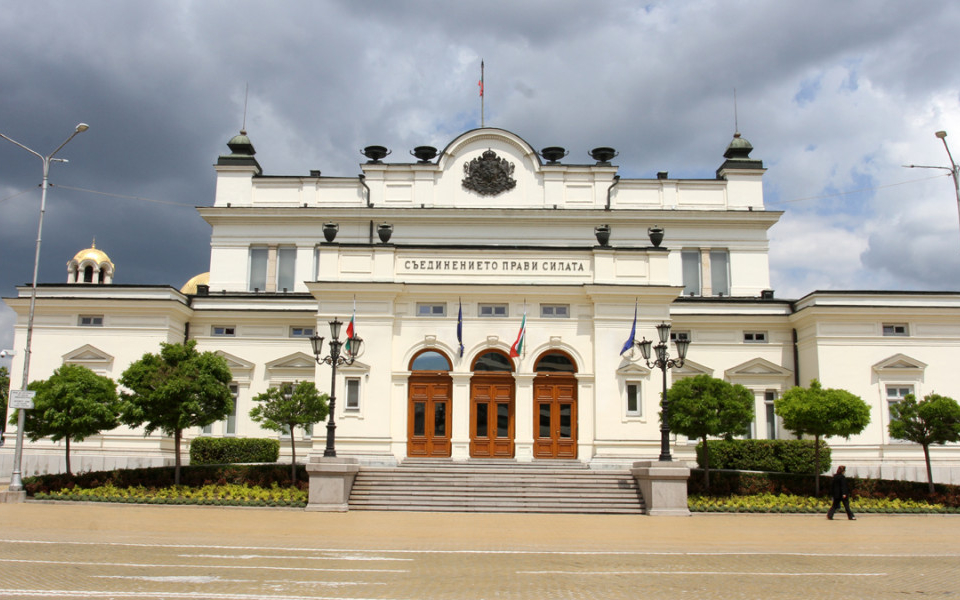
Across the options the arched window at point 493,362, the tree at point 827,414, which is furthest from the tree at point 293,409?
the tree at point 827,414

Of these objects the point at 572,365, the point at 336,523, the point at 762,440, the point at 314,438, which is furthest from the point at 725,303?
the point at 336,523

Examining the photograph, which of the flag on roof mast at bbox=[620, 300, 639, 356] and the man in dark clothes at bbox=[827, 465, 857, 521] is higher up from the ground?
the flag on roof mast at bbox=[620, 300, 639, 356]

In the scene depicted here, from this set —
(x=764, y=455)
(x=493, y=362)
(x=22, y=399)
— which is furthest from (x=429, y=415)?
(x=764, y=455)

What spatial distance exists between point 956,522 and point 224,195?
117ft

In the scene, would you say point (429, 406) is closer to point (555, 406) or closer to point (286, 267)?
A: point (555, 406)

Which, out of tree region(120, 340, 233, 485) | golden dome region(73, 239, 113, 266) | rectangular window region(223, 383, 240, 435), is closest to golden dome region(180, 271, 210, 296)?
golden dome region(73, 239, 113, 266)

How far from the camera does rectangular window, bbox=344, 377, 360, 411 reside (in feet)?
92.1

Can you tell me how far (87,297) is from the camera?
110ft

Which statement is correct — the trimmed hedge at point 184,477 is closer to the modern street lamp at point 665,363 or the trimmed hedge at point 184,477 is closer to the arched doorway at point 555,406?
the arched doorway at point 555,406

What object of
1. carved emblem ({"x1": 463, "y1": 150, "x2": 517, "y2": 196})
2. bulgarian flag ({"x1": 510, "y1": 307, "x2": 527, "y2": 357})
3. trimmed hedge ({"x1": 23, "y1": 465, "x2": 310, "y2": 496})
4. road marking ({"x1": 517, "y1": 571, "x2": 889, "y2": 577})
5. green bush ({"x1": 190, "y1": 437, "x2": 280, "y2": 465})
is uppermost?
carved emblem ({"x1": 463, "y1": 150, "x2": 517, "y2": 196})

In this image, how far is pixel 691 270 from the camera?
39719 mm

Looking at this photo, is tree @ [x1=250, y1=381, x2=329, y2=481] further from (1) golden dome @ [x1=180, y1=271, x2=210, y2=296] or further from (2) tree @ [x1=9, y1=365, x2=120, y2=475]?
(1) golden dome @ [x1=180, y1=271, x2=210, y2=296]

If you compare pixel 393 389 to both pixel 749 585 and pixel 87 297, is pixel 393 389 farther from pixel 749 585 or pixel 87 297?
pixel 749 585

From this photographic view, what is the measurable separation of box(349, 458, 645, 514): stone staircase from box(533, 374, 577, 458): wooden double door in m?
1.79
